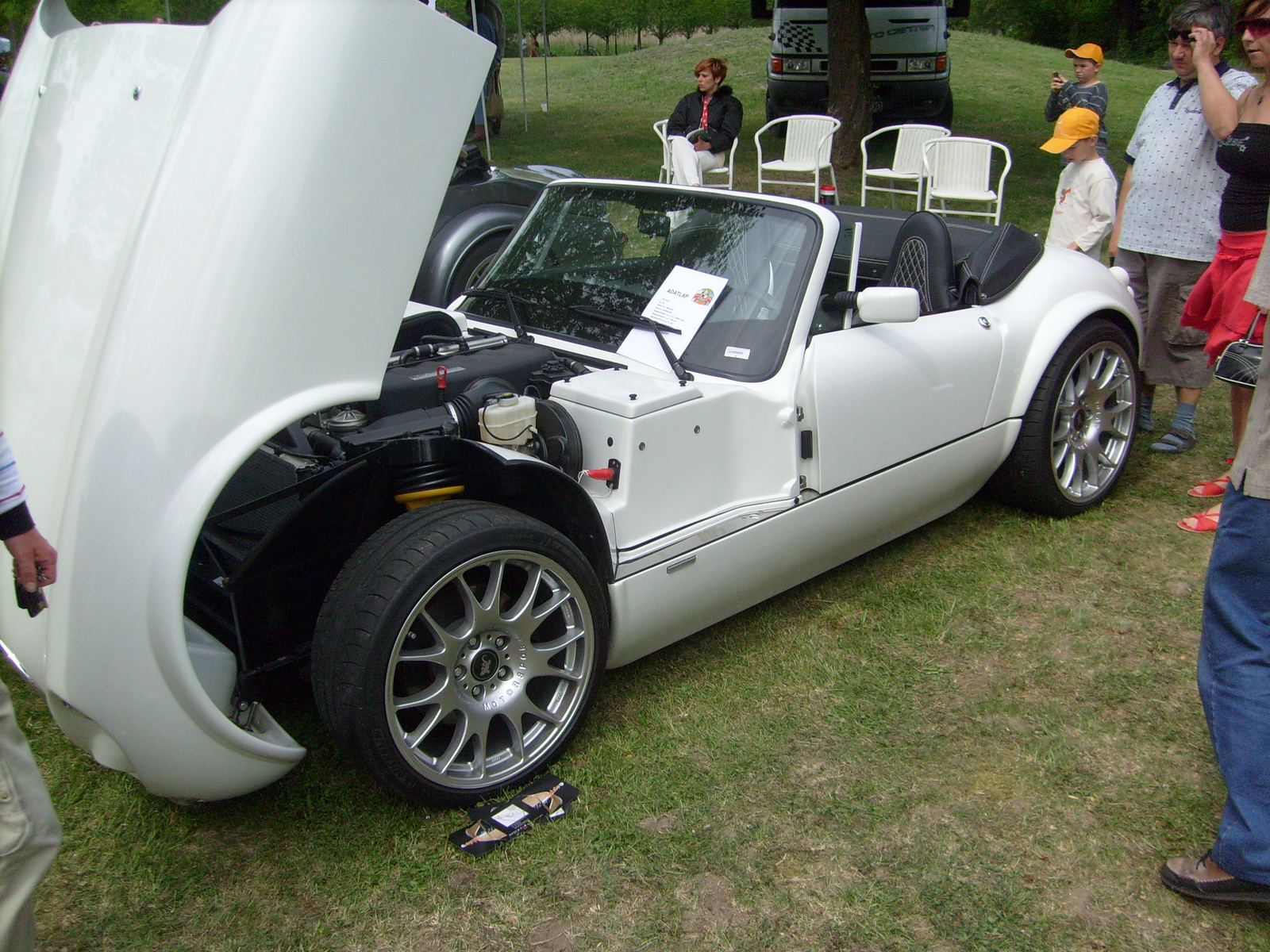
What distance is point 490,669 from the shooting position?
2.76 meters

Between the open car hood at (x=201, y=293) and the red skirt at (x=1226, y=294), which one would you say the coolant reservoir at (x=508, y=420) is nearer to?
the open car hood at (x=201, y=293)

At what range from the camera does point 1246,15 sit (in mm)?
3666

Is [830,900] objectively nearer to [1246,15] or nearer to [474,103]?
[474,103]

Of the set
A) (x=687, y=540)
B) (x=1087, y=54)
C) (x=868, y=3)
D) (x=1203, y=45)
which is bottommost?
(x=687, y=540)

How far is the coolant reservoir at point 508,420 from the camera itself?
9.47 feet

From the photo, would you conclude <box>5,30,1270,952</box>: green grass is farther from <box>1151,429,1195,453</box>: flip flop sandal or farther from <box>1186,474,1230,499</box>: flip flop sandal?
<box>1151,429,1195,453</box>: flip flop sandal

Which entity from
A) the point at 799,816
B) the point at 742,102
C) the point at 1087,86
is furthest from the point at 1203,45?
the point at 742,102

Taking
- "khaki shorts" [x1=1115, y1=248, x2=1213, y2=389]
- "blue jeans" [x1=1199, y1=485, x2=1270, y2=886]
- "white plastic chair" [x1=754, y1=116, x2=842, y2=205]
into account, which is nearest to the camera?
"blue jeans" [x1=1199, y1=485, x2=1270, y2=886]

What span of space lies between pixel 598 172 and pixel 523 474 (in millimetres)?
10844

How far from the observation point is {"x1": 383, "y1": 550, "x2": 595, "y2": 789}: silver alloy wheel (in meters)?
2.62

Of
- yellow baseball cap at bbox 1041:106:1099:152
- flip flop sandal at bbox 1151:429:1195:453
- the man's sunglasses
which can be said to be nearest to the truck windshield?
yellow baseball cap at bbox 1041:106:1099:152

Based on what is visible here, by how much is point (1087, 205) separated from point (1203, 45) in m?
1.04

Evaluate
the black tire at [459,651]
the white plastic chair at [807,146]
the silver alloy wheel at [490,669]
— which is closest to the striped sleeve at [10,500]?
the black tire at [459,651]

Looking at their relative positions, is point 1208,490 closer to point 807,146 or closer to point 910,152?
point 910,152
